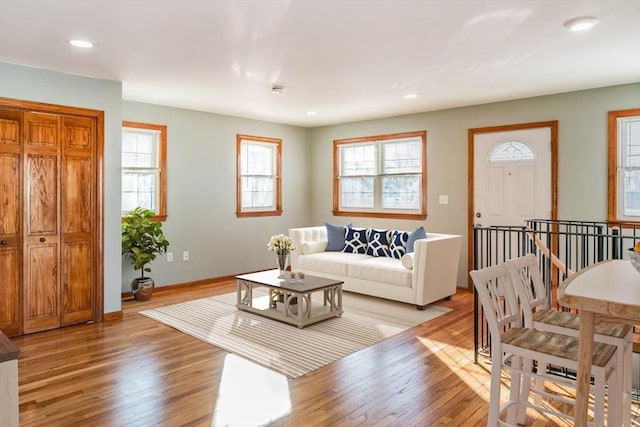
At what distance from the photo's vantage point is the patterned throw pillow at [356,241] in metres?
6.11

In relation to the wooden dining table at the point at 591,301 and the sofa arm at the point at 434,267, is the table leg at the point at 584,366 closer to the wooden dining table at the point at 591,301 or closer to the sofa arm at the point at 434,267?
the wooden dining table at the point at 591,301

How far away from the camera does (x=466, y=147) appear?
19.8ft

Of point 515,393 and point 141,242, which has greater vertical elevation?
point 141,242

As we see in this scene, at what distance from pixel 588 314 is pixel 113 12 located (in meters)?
3.09

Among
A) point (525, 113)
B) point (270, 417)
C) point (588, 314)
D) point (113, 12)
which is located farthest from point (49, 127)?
point (525, 113)

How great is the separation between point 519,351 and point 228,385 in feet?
6.18

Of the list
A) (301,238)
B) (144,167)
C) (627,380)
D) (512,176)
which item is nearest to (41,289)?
(144,167)

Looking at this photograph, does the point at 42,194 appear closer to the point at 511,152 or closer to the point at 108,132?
A: the point at 108,132

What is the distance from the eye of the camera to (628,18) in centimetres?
300

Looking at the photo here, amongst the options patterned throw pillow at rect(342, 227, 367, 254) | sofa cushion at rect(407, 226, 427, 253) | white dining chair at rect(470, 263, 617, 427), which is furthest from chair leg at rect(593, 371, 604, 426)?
Result: patterned throw pillow at rect(342, 227, 367, 254)

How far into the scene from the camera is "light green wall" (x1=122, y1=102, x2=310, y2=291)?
20.0 ft

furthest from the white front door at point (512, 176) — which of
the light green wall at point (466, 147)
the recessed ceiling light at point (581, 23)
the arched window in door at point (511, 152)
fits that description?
the recessed ceiling light at point (581, 23)

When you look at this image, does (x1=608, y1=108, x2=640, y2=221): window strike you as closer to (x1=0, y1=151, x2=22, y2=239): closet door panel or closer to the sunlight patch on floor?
the sunlight patch on floor

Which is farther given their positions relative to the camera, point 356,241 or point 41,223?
point 356,241
